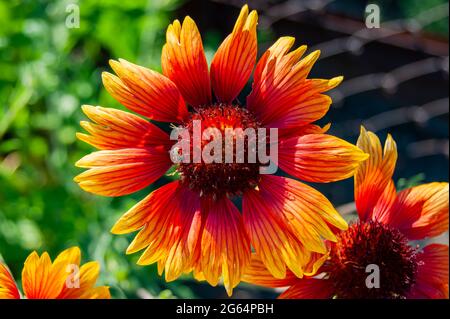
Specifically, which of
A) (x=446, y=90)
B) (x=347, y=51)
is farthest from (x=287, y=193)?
(x=446, y=90)

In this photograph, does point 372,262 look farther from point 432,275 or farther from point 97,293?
point 97,293

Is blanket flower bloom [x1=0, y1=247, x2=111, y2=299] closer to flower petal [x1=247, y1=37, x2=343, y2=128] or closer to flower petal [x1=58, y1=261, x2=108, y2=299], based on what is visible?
flower petal [x1=58, y1=261, x2=108, y2=299]

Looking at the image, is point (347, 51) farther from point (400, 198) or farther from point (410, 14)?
point (410, 14)

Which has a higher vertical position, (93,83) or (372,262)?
(93,83)

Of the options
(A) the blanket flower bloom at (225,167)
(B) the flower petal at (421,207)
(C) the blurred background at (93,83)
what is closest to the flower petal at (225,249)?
(A) the blanket flower bloom at (225,167)

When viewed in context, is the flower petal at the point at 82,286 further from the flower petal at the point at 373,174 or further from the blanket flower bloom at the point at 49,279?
the flower petal at the point at 373,174

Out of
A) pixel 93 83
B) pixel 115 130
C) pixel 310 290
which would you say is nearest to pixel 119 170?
pixel 115 130
